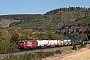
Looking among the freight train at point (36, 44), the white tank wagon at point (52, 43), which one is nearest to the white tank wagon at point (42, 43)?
the freight train at point (36, 44)

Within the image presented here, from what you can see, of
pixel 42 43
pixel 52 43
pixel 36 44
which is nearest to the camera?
pixel 36 44

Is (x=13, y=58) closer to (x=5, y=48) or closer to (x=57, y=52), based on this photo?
(x=5, y=48)

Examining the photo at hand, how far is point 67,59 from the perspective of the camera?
2178 inches

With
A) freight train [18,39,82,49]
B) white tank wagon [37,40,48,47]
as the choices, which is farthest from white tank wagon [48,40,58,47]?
white tank wagon [37,40,48,47]

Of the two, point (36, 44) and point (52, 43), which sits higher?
point (36, 44)

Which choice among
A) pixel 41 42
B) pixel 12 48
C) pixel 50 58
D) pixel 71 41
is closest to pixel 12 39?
pixel 41 42

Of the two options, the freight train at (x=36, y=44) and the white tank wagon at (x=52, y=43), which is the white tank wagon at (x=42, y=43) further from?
the white tank wagon at (x=52, y=43)

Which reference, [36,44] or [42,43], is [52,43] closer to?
[42,43]

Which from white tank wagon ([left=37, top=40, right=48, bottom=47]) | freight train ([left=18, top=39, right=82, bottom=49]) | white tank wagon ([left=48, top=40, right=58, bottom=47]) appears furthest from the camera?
white tank wagon ([left=48, top=40, right=58, bottom=47])

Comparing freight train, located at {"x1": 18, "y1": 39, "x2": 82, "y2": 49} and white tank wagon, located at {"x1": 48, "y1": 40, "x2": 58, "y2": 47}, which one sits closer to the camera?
freight train, located at {"x1": 18, "y1": 39, "x2": 82, "y2": 49}

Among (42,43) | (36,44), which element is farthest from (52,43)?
(36,44)

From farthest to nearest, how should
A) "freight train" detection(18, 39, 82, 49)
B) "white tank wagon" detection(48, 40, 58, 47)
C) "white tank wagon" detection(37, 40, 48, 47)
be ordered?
"white tank wagon" detection(48, 40, 58, 47)
"white tank wagon" detection(37, 40, 48, 47)
"freight train" detection(18, 39, 82, 49)

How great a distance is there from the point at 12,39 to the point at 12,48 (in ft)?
57.0

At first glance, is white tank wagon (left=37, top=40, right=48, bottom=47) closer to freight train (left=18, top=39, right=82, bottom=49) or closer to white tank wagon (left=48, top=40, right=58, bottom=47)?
freight train (left=18, top=39, right=82, bottom=49)
